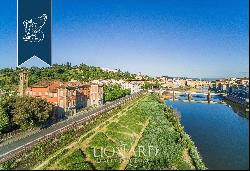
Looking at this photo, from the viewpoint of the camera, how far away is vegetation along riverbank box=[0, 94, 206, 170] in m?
27.9

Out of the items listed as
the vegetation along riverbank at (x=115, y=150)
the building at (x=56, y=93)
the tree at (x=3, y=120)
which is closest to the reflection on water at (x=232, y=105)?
the vegetation along riverbank at (x=115, y=150)

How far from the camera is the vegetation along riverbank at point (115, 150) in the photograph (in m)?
27.9

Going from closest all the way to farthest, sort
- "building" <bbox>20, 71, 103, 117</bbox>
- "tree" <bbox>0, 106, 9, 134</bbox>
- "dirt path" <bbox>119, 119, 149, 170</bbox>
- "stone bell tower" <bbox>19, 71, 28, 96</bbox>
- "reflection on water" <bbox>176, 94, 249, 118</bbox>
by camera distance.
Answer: "reflection on water" <bbox>176, 94, 249, 118</bbox> → "dirt path" <bbox>119, 119, 149, 170</bbox> → "tree" <bbox>0, 106, 9, 134</bbox> → "building" <bbox>20, 71, 103, 117</bbox> → "stone bell tower" <bbox>19, 71, 28, 96</bbox>

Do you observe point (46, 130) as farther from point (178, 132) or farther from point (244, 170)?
point (244, 170)

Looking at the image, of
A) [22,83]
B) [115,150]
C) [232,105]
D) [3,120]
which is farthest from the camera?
[232,105]

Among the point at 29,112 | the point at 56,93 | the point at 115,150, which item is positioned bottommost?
the point at 115,150

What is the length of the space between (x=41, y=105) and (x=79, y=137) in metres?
9.08

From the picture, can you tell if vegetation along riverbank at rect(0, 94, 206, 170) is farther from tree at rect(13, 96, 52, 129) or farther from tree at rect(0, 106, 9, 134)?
tree at rect(0, 106, 9, 134)

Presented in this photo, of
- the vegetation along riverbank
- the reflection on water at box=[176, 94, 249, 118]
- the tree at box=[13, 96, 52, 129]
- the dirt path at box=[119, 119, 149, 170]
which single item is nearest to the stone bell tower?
the tree at box=[13, 96, 52, 129]

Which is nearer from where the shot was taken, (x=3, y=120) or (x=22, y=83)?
(x=3, y=120)

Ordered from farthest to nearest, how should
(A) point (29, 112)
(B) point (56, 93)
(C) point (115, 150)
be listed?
1. (B) point (56, 93)
2. (A) point (29, 112)
3. (C) point (115, 150)

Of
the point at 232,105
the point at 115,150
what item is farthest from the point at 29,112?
the point at 232,105

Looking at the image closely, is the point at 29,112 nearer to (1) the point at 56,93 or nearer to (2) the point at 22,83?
(1) the point at 56,93

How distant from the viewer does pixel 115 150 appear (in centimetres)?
3419
